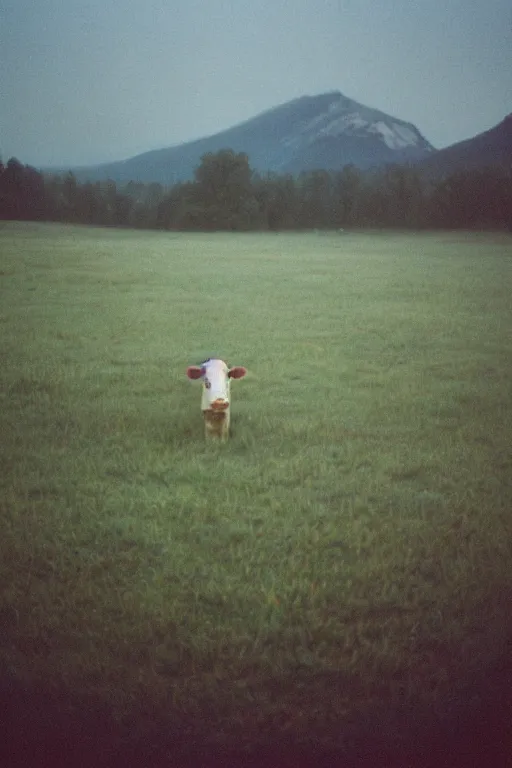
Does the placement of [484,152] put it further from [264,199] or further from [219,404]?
[264,199]

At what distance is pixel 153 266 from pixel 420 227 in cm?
1269

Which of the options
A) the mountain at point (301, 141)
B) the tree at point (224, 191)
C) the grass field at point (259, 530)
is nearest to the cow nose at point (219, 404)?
the grass field at point (259, 530)

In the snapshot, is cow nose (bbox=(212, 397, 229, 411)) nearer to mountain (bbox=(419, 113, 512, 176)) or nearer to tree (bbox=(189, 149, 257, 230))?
mountain (bbox=(419, 113, 512, 176))

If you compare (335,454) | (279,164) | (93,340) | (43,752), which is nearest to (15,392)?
(93,340)

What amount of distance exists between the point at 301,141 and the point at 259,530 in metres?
13.2

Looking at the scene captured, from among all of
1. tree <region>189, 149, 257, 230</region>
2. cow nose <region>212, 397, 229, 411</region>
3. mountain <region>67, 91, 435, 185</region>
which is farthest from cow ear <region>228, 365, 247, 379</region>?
tree <region>189, 149, 257, 230</region>

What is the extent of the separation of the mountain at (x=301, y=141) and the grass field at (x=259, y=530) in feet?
24.1

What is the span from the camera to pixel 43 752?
169 centimetres

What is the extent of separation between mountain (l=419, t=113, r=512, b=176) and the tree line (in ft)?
2.07

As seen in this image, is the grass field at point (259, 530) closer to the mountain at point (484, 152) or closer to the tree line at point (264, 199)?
the mountain at point (484, 152)

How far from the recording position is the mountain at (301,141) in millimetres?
12211

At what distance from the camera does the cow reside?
3.75 metres

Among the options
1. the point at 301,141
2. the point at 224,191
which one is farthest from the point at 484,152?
the point at 224,191

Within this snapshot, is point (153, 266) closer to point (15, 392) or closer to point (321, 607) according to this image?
point (15, 392)
